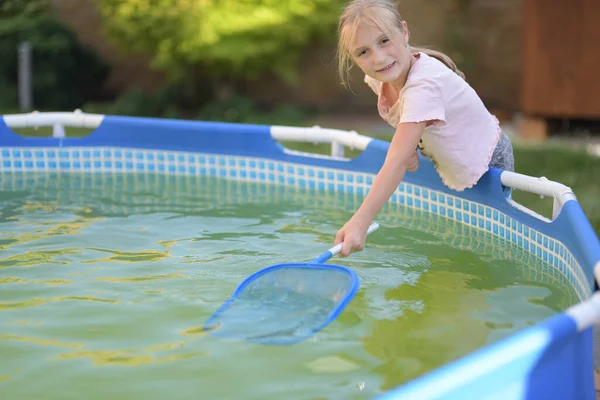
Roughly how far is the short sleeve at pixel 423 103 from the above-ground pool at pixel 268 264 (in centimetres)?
40

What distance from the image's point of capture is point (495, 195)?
3.11 metres

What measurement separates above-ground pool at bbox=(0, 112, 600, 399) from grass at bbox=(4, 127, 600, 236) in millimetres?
1104

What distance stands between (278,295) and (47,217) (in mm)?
1612

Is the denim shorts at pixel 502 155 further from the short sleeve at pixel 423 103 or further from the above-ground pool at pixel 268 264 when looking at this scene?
the short sleeve at pixel 423 103

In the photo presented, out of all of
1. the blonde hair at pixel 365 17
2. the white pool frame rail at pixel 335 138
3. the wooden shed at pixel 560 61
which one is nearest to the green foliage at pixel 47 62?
the white pool frame rail at pixel 335 138

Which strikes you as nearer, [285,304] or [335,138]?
[285,304]

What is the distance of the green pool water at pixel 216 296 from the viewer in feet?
6.40

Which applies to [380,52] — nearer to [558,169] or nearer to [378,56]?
[378,56]

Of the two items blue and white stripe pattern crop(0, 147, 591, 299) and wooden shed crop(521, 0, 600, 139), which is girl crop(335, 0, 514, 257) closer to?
blue and white stripe pattern crop(0, 147, 591, 299)

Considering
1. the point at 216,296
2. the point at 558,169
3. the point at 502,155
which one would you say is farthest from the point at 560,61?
the point at 216,296

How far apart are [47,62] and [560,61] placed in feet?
16.9

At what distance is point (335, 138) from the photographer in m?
4.16

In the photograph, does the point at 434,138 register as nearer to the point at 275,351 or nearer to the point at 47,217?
the point at 275,351

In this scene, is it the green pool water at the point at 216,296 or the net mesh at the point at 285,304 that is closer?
the green pool water at the point at 216,296
